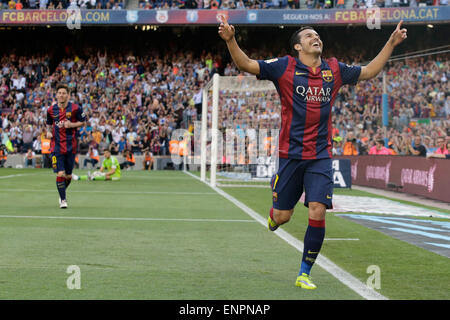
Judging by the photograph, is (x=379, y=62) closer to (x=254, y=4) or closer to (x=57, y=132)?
(x=57, y=132)

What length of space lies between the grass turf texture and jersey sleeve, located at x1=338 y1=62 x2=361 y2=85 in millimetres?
1775

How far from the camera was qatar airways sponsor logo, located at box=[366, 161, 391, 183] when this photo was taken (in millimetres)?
20708

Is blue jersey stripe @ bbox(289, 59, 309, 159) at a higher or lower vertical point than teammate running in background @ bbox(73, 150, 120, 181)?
higher

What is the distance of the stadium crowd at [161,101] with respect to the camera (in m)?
26.7

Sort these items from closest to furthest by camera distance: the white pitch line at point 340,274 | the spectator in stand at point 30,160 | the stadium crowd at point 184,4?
1. the white pitch line at point 340,274
2. the spectator in stand at point 30,160
3. the stadium crowd at point 184,4

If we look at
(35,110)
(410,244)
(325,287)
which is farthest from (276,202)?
(35,110)

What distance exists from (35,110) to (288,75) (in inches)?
1332

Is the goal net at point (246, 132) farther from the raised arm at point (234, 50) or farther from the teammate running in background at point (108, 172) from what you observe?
the raised arm at point (234, 50)

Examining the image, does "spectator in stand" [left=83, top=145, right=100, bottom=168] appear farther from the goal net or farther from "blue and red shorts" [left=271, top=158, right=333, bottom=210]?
"blue and red shorts" [left=271, top=158, right=333, bottom=210]

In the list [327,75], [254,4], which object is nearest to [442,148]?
[327,75]

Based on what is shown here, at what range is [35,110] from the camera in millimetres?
37562

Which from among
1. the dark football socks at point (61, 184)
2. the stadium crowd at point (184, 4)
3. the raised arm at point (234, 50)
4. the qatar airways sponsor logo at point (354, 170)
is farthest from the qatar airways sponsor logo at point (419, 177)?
the stadium crowd at point (184, 4)

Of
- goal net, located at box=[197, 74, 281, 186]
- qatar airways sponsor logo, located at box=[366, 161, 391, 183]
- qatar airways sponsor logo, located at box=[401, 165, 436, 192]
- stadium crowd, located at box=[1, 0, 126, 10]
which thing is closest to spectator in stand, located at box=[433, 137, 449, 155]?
qatar airways sponsor logo, located at box=[401, 165, 436, 192]
